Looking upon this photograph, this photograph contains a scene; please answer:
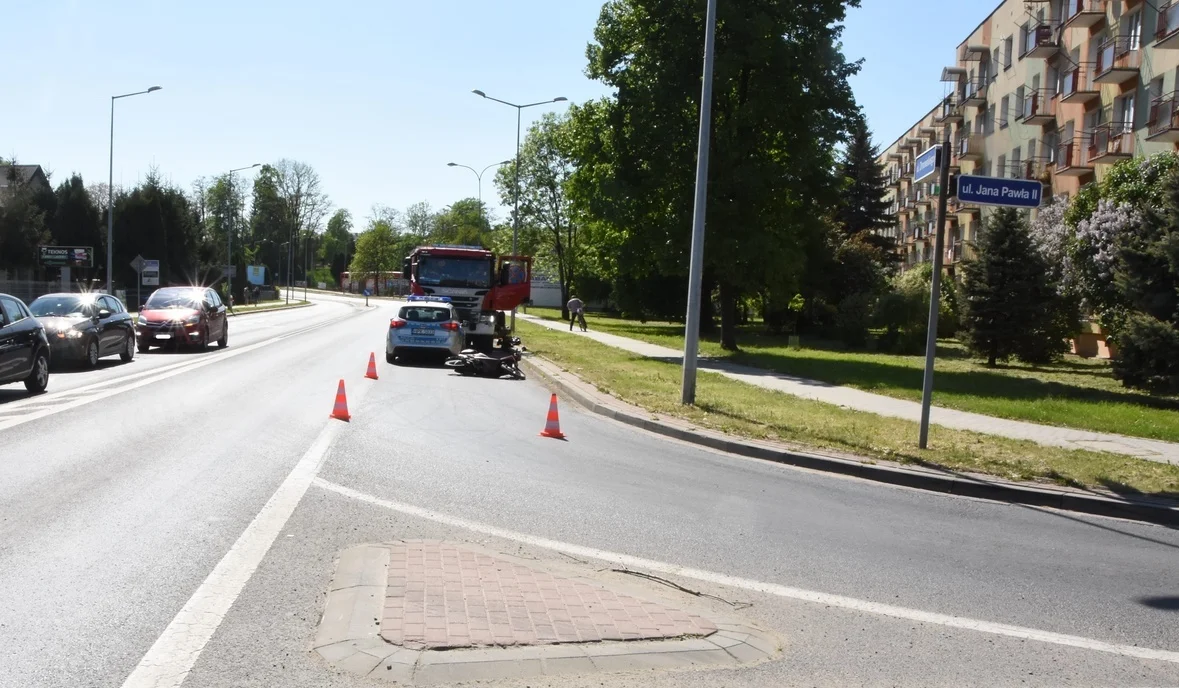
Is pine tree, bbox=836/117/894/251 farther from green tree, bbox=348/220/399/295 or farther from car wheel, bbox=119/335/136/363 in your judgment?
green tree, bbox=348/220/399/295

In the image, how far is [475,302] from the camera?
27.8 meters

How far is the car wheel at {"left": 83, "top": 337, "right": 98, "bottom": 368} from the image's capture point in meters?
19.7

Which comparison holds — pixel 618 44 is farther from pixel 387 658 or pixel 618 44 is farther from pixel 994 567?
pixel 387 658

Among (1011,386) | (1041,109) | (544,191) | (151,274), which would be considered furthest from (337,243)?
(1011,386)

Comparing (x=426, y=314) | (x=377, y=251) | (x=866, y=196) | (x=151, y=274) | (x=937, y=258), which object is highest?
(x=866, y=196)

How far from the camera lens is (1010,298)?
3041 cm

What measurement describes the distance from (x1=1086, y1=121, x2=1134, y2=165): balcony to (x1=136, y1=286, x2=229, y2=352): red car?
101 ft

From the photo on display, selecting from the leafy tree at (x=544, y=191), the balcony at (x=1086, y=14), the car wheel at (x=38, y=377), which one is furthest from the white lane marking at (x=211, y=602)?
the leafy tree at (x=544, y=191)

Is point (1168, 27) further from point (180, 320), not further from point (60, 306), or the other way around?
point (60, 306)

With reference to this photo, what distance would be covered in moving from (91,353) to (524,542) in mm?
16144

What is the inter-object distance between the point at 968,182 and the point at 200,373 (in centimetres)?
1444

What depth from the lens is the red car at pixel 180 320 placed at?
82.5 feet

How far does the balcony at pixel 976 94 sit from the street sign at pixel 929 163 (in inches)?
1798

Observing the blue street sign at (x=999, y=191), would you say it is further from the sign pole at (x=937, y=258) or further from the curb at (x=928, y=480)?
the curb at (x=928, y=480)
